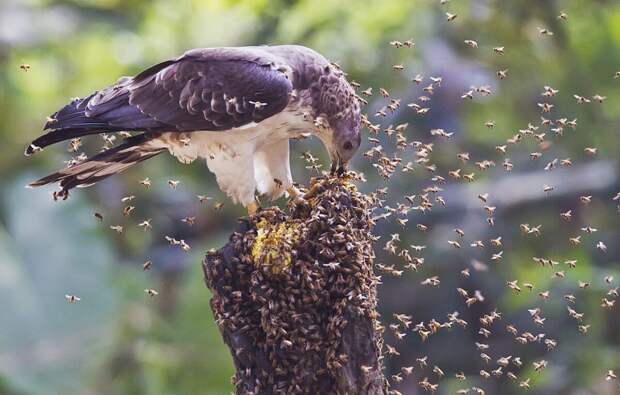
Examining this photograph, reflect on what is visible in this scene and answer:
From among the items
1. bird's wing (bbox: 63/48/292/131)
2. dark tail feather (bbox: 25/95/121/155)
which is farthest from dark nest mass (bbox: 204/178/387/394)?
dark tail feather (bbox: 25/95/121/155)

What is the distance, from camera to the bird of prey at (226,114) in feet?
17.2

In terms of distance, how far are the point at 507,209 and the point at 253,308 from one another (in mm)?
7743

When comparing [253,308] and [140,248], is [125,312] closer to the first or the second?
[140,248]

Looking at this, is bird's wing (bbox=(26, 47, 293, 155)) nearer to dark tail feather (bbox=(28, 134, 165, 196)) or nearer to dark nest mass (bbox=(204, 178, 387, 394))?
dark tail feather (bbox=(28, 134, 165, 196))

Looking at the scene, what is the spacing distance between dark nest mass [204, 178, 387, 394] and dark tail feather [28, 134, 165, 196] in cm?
108

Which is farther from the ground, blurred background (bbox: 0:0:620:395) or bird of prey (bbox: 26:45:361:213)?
bird of prey (bbox: 26:45:361:213)

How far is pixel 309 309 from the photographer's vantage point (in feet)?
14.5

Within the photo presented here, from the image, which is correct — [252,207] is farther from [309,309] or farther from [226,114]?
[309,309]

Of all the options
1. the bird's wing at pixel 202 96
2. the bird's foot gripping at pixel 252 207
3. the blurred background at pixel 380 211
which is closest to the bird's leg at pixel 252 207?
the bird's foot gripping at pixel 252 207

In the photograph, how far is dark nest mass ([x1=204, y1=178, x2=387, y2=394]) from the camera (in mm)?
4387

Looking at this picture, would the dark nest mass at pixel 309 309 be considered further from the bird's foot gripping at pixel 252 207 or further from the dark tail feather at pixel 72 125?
the dark tail feather at pixel 72 125

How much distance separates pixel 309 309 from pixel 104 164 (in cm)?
151

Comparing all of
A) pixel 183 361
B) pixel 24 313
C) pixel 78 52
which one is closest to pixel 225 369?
pixel 183 361

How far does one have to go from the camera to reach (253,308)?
4.56 metres
